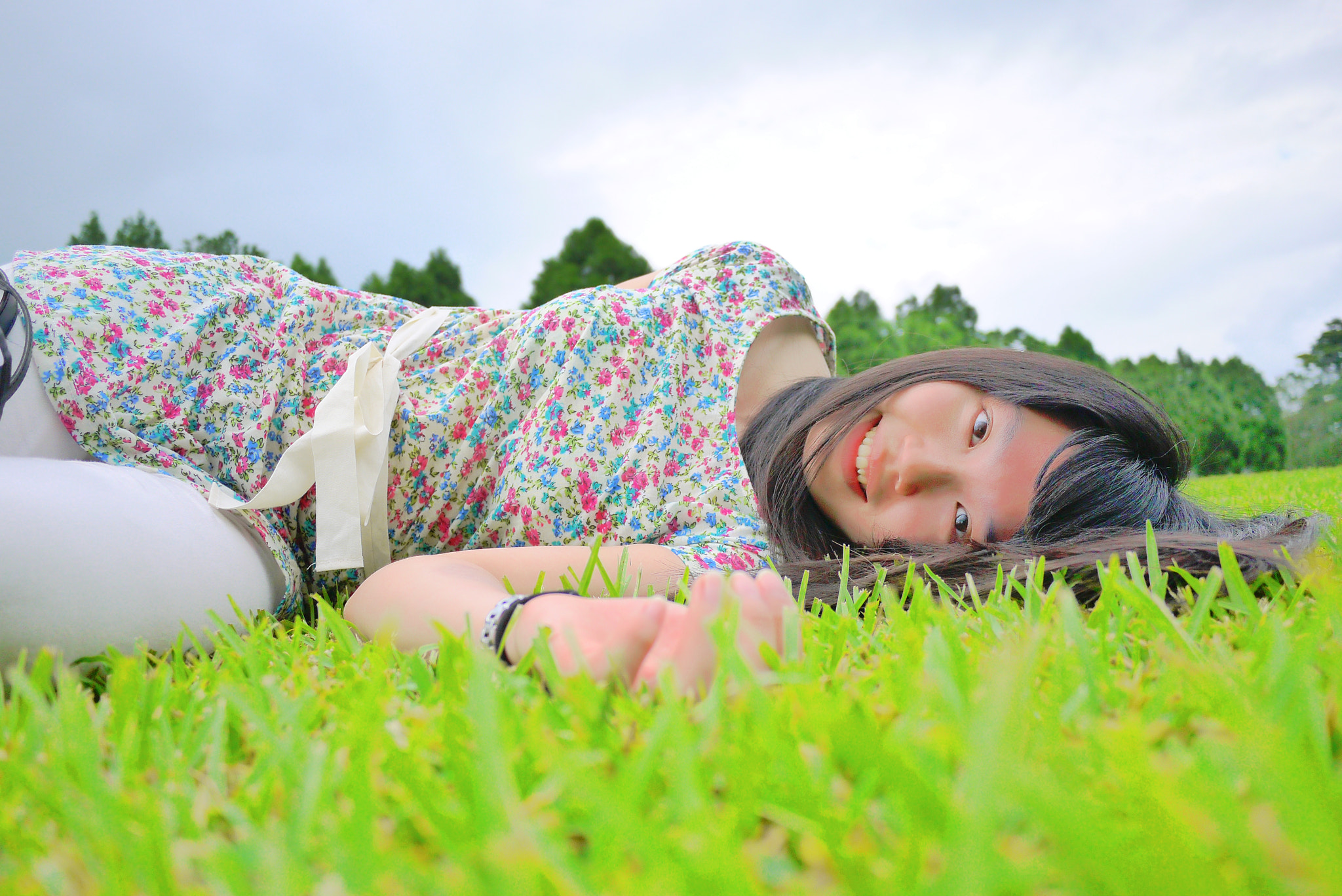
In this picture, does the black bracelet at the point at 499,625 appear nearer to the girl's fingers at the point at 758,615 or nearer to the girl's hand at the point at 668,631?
the girl's hand at the point at 668,631

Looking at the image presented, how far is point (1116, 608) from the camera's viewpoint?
1.00m

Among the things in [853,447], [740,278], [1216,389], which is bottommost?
[853,447]

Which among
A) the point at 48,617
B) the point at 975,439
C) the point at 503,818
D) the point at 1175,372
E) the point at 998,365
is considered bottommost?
the point at 48,617

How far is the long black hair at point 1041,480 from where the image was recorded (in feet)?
4.89

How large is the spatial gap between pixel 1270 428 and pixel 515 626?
15.3 m

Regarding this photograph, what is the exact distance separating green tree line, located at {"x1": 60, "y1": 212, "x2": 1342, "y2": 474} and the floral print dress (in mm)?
8956

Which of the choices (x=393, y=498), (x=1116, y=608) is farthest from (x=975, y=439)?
(x=393, y=498)

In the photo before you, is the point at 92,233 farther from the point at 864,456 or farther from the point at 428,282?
the point at 864,456

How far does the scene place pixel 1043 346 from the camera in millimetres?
12781

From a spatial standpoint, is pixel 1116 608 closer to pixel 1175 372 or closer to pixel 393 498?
pixel 393 498

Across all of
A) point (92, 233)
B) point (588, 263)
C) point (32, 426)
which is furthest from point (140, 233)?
point (32, 426)

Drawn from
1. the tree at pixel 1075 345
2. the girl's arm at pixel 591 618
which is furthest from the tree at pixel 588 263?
the girl's arm at pixel 591 618

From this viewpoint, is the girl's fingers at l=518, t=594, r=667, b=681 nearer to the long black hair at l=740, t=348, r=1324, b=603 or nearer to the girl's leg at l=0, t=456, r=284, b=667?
the long black hair at l=740, t=348, r=1324, b=603

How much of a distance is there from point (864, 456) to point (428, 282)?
1390 cm
